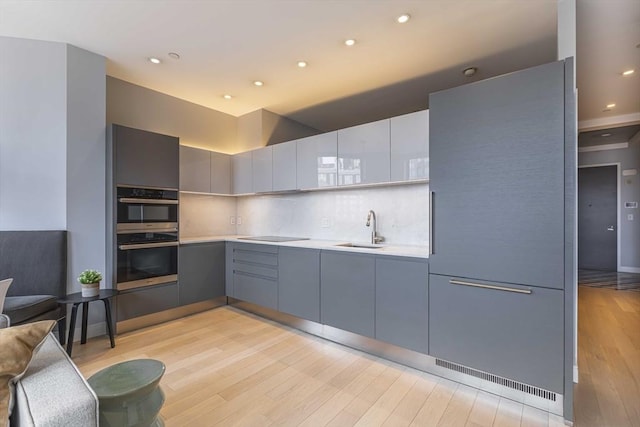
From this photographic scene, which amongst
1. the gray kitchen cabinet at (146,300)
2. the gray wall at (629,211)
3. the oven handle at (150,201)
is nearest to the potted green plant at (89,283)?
the gray kitchen cabinet at (146,300)

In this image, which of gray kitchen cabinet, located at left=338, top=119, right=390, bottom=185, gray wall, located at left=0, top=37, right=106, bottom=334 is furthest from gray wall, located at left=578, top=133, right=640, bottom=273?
gray wall, located at left=0, top=37, right=106, bottom=334

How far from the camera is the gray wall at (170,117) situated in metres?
3.18

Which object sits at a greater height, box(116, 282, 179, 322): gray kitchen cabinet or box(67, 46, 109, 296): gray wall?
box(67, 46, 109, 296): gray wall

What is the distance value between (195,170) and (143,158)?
0.75 meters

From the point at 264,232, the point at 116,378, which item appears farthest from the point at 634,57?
the point at 116,378

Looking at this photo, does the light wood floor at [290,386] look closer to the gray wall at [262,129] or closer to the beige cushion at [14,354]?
the beige cushion at [14,354]

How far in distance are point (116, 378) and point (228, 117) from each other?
152 inches

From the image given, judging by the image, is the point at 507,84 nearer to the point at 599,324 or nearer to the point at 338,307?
the point at 338,307

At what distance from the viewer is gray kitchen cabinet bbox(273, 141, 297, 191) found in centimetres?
348

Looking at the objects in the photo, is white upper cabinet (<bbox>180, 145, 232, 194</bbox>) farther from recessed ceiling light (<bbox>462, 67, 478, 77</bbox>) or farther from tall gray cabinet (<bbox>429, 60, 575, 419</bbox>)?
recessed ceiling light (<bbox>462, 67, 478, 77</bbox>)

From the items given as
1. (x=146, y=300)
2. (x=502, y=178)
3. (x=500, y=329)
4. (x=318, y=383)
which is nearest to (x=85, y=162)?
(x=146, y=300)

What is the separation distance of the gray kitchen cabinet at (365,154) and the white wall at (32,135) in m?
2.63

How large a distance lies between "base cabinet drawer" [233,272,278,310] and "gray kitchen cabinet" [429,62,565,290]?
1.80 meters

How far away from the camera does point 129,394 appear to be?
3.35 feet
